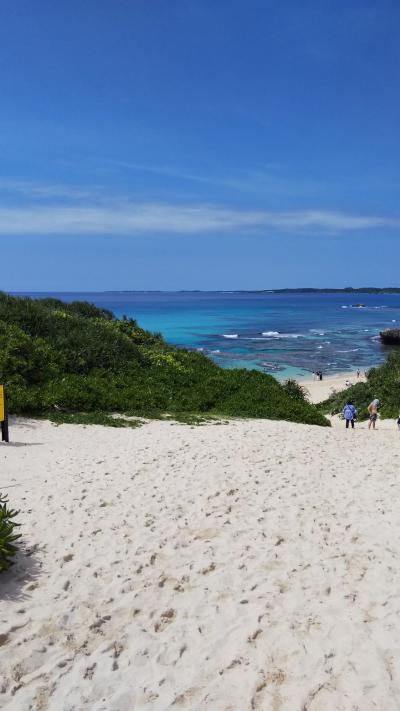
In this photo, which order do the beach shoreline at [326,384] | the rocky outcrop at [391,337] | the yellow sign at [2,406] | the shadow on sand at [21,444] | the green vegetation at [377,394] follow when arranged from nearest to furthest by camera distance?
the yellow sign at [2,406] < the shadow on sand at [21,444] < the green vegetation at [377,394] < the beach shoreline at [326,384] < the rocky outcrop at [391,337]

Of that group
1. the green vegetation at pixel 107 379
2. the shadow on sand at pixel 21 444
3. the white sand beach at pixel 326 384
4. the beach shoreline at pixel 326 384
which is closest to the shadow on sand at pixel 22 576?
the shadow on sand at pixel 21 444

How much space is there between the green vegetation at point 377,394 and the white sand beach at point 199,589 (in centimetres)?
1624

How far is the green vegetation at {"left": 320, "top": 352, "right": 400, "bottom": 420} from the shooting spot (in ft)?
86.5

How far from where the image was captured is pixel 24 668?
15.2ft

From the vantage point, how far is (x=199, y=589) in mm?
6062

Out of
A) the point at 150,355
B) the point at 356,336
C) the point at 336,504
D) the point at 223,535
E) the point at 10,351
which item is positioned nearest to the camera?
the point at 223,535

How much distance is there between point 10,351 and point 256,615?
1569 cm

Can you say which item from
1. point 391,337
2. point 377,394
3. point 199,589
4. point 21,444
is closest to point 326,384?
point 377,394

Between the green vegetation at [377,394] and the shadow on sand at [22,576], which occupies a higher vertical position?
the shadow on sand at [22,576]

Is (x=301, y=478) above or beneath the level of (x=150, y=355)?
beneath

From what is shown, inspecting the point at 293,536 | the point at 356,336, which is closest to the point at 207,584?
the point at 293,536

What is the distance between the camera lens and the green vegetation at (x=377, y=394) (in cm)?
2635

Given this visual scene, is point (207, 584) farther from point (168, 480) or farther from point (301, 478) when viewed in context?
point (301, 478)

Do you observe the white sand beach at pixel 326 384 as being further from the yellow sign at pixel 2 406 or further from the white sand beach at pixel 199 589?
the white sand beach at pixel 199 589
